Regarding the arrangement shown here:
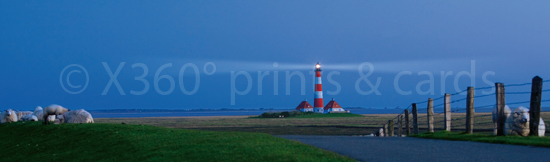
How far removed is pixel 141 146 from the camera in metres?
12.5

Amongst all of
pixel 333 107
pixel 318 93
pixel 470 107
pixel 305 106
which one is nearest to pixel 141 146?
pixel 470 107

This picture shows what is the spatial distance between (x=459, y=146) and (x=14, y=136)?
1848cm

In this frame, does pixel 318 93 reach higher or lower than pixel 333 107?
higher

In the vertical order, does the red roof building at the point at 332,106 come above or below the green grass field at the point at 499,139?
below

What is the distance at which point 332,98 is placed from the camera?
3853 inches

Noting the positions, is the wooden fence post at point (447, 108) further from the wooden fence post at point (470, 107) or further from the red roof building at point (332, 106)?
the red roof building at point (332, 106)

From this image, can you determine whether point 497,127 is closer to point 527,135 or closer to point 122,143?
point 527,135

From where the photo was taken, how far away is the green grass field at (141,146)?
31.8ft

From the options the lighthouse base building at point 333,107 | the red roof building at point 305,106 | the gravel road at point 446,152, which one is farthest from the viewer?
the red roof building at point 305,106

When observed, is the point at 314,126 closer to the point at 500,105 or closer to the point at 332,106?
the point at 500,105

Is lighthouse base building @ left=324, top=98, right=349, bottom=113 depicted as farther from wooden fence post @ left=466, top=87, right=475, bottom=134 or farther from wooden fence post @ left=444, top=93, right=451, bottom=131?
wooden fence post @ left=466, top=87, right=475, bottom=134

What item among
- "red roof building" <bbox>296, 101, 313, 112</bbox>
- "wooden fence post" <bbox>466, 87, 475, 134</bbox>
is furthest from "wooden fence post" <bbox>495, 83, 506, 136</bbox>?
"red roof building" <bbox>296, 101, 313, 112</bbox>

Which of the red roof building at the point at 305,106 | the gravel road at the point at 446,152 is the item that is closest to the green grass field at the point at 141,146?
the gravel road at the point at 446,152

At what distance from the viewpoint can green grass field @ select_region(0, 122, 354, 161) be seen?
9.69 metres
